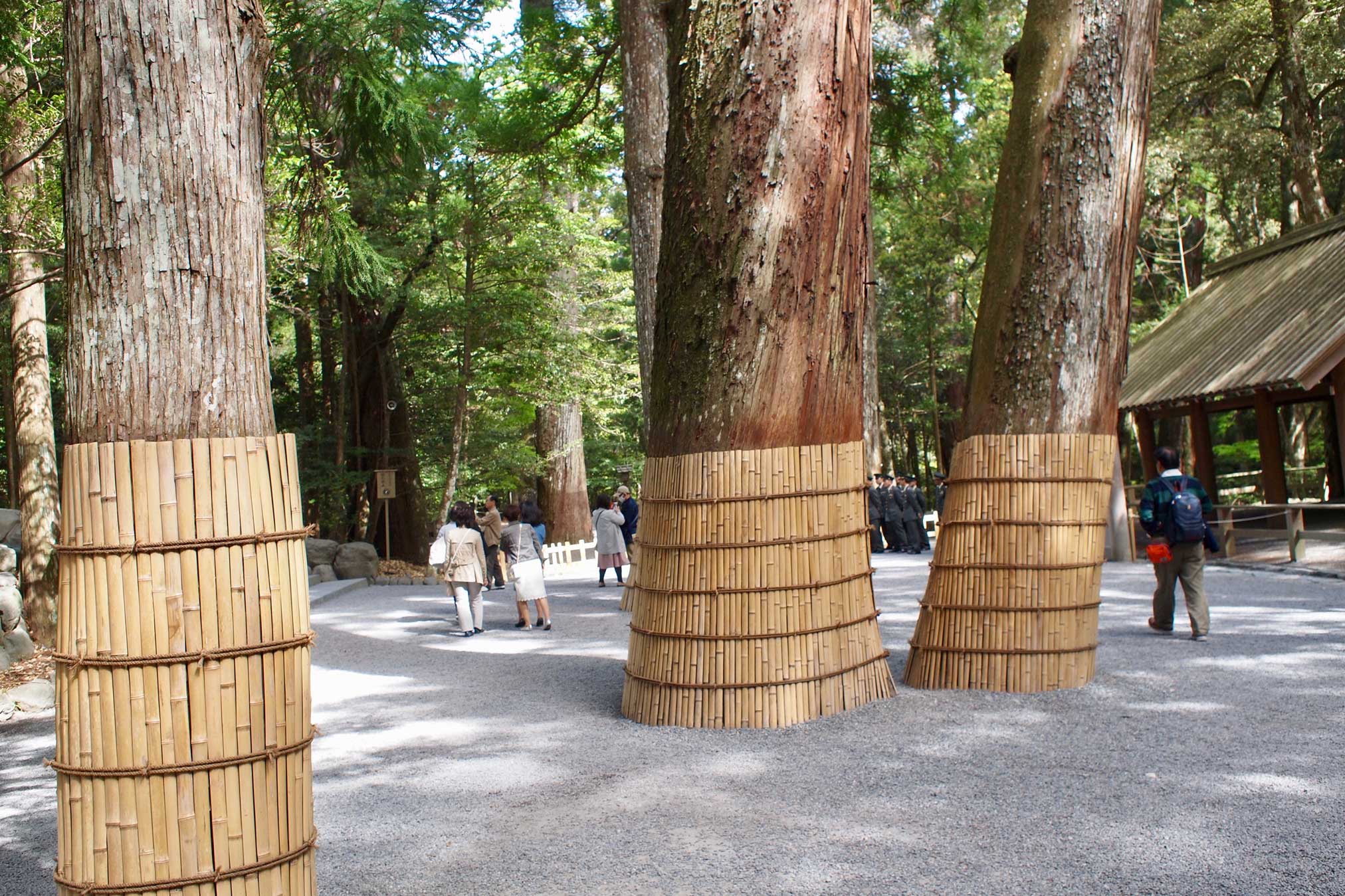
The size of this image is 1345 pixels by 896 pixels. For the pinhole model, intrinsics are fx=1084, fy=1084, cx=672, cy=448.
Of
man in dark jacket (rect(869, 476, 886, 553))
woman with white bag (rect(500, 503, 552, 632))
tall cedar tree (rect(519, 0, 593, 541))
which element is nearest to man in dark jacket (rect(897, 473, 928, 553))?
man in dark jacket (rect(869, 476, 886, 553))

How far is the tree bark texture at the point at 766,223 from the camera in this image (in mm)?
6250

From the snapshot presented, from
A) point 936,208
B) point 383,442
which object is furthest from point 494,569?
point 936,208

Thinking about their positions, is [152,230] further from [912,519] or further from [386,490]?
[912,519]

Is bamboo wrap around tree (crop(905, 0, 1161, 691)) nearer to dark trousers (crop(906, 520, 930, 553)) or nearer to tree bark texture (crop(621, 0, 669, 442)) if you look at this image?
tree bark texture (crop(621, 0, 669, 442))

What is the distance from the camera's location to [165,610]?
2906mm

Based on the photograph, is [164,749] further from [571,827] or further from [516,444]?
[516,444]

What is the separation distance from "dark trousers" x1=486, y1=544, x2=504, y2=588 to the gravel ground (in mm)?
9392

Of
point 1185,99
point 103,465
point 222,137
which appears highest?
point 1185,99

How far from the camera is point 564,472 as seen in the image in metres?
24.8

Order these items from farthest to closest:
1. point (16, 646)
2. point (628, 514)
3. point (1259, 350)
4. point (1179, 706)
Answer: point (628, 514) → point (1259, 350) → point (16, 646) → point (1179, 706)

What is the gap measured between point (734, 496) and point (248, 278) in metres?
3.61

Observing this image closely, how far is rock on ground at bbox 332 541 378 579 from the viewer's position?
19.6m

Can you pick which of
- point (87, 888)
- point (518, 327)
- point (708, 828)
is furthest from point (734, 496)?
point (518, 327)

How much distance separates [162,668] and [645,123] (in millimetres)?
10158
